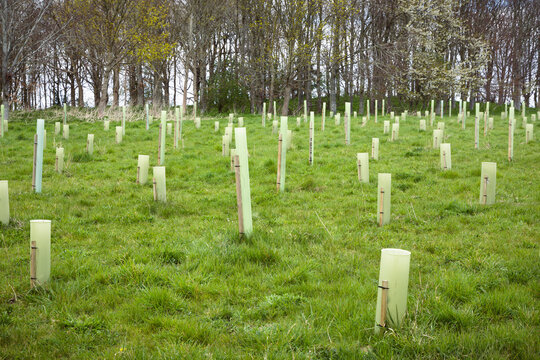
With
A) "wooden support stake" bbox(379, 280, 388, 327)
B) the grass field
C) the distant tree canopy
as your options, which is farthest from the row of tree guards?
the distant tree canopy

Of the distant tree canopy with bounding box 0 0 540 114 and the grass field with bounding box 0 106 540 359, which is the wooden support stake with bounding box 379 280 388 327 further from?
the distant tree canopy with bounding box 0 0 540 114

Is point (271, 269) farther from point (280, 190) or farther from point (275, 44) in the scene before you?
point (275, 44)

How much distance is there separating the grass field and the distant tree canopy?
1751 cm

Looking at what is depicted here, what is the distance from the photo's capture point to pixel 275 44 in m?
28.1

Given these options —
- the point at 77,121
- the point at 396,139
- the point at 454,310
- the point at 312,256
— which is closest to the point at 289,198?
the point at 312,256

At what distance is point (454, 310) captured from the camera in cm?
346

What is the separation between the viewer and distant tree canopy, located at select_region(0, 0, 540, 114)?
24.6 metres

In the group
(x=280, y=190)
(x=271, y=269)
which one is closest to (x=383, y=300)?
(x=271, y=269)

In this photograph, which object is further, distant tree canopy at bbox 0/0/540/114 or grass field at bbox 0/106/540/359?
distant tree canopy at bbox 0/0/540/114

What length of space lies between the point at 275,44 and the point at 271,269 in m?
25.3

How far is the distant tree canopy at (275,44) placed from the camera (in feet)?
80.8

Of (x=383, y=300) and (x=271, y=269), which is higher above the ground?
(x=383, y=300)

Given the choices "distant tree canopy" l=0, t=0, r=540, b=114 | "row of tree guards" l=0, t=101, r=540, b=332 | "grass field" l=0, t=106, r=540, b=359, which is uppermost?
"distant tree canopy" l=0, t=0, r=540, b=114

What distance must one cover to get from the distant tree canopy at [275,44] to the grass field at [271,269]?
689 inches
